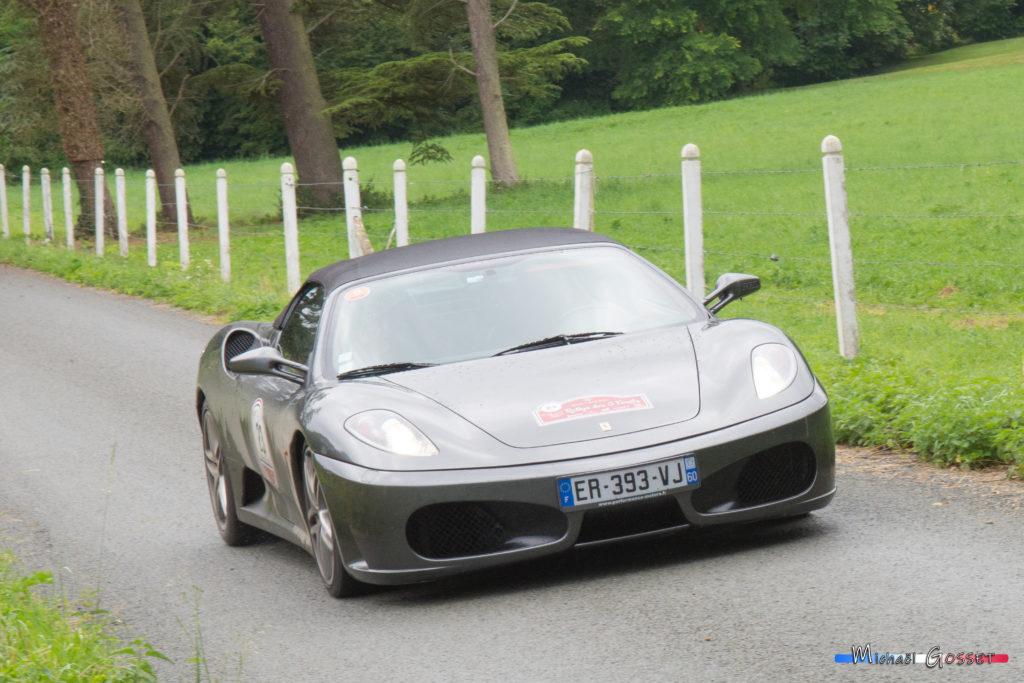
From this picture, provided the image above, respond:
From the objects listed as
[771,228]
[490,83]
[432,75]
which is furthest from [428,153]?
[771,228]

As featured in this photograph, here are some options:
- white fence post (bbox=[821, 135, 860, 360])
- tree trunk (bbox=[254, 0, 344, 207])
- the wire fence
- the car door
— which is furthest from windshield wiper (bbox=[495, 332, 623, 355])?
tree trunk (bbox=[254, 0, 344, 207])

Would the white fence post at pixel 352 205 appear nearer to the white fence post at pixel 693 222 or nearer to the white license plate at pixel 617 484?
the white fence post at pixel 693 222

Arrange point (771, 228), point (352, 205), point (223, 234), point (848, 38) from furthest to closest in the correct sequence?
point (848, 38)
point (771, 228)
point (223, 234)
point (352, 205)

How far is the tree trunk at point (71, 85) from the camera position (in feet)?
96.4

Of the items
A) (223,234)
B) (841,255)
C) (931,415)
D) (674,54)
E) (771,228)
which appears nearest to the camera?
(931,415)

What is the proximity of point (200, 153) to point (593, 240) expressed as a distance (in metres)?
79.4

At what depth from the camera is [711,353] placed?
5.76m

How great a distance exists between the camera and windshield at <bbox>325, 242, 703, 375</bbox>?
6.11 meters

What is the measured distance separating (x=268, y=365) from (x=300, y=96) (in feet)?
91.0

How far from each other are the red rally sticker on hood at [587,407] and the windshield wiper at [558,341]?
2.17ft

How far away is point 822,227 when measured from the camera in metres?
24.7

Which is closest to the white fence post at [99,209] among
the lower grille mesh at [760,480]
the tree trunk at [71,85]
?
the tree trunk at [71,85]

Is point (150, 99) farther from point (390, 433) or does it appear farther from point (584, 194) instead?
point (390, 433)

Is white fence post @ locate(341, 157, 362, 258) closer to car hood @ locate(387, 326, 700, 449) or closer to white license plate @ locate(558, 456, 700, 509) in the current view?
car hood @ locate(387, 326, 700, 449)
